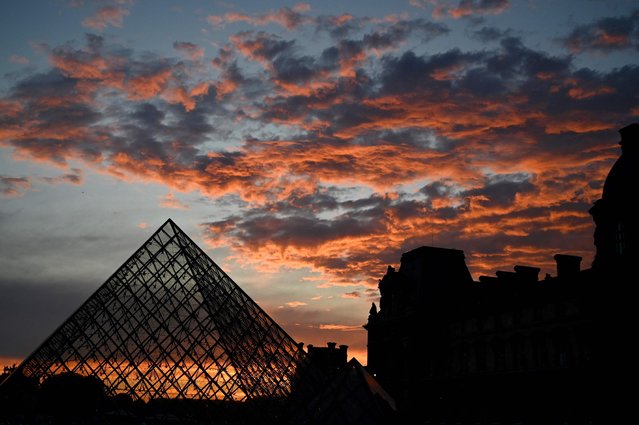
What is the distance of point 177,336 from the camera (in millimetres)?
32719

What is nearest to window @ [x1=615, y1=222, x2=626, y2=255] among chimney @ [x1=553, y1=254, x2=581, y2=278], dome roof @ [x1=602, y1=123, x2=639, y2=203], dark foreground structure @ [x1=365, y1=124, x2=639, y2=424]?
dark foreground structure @ [x1=365, y1=124, x2=639, y2=424]

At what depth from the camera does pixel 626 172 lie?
98.1 feet

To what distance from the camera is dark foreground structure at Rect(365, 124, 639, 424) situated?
29.2m

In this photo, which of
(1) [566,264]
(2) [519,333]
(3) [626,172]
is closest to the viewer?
(3) [626,172]

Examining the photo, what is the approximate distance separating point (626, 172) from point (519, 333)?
9893 mm

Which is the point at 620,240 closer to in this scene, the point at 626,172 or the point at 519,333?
the point at 626,172

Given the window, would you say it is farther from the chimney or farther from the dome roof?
the chimney

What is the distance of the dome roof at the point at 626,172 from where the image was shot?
29469 millimetres

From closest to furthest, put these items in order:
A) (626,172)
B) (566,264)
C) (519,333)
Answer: (626,172) → (566,264) → (519,333)

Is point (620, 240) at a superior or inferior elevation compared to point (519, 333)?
superior

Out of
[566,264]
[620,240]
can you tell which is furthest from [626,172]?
[566,264]

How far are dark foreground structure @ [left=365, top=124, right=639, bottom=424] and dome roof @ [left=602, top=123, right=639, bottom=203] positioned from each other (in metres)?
0.04

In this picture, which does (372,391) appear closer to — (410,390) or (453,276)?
(410,390)

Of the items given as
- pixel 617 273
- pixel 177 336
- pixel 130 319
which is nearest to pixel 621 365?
pixel 617 273
